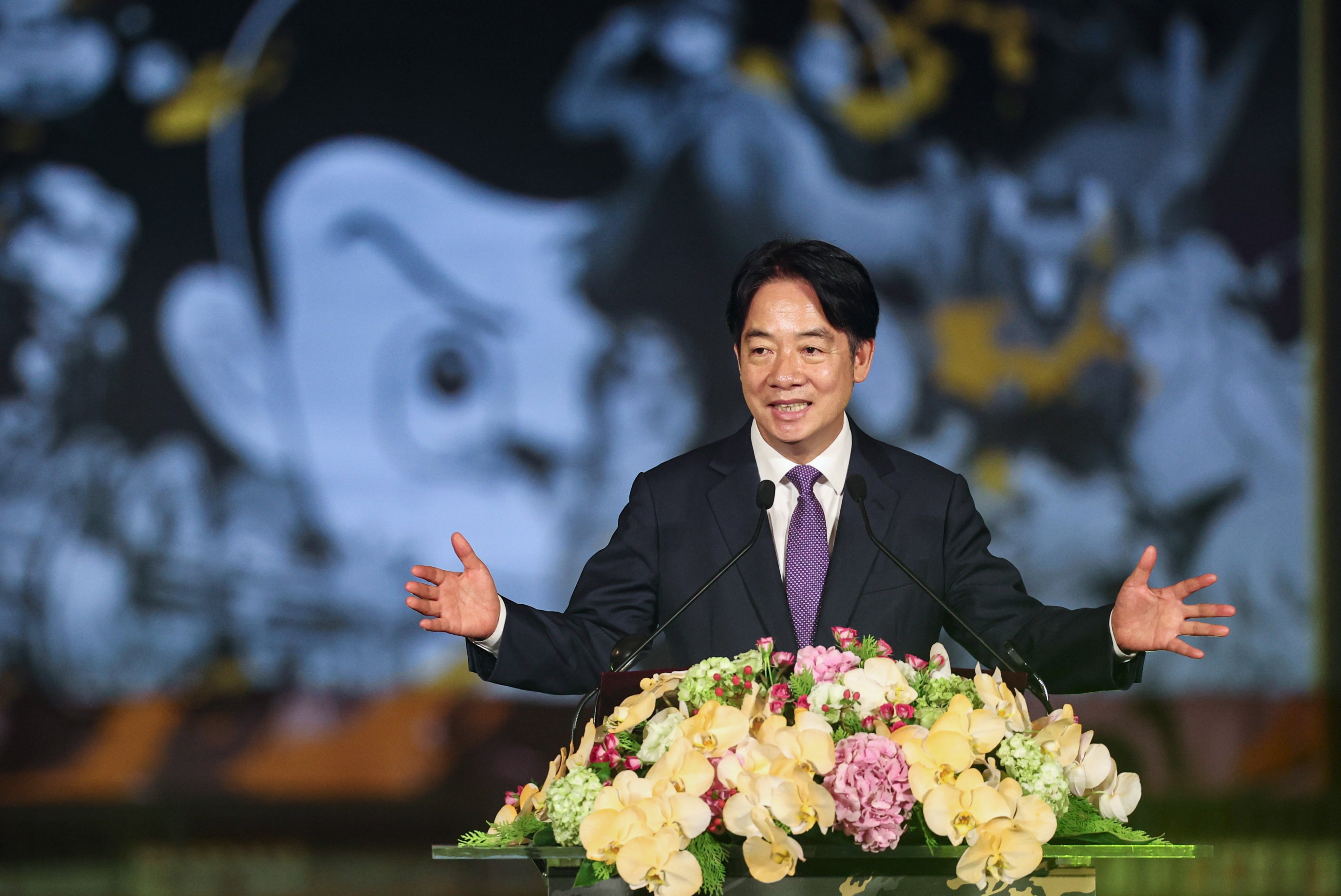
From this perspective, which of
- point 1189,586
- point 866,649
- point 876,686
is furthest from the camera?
point 1189,586

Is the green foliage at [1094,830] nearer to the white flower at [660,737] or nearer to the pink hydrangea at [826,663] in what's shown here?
the pink hydrangea at [826,663]

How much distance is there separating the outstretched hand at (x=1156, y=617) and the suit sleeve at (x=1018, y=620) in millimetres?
27

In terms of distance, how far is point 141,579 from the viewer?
4293mm

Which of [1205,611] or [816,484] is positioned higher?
[816,484]

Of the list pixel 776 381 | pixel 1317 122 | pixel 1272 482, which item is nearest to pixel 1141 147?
pixel 1317 122

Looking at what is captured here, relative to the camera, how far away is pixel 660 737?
1.13 meters

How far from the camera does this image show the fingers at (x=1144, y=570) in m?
1.34

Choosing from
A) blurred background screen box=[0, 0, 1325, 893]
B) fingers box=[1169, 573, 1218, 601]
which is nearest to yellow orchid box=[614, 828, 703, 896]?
fingers box=[1169, 573, 1218, 601]

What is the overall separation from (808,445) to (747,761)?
79 centimetres

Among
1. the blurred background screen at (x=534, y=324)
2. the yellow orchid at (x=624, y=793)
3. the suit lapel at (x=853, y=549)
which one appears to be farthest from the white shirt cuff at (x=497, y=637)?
the blurred background screen at (x=534, y=324)

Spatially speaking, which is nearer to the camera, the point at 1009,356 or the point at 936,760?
the point at 936,760

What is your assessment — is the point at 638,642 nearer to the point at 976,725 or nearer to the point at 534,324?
the point at 976,725

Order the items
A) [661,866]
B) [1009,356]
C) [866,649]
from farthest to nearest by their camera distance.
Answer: [1009,356]
[866,649]
[661,866]

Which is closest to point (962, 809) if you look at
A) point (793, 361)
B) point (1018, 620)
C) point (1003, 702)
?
point (1003, 702)
